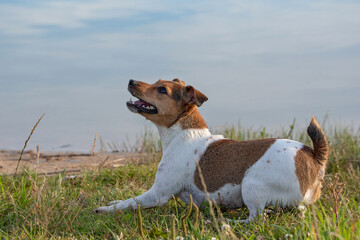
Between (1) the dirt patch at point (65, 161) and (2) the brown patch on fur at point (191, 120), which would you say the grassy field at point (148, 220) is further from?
(1) the dirt patch at point (65, 161)

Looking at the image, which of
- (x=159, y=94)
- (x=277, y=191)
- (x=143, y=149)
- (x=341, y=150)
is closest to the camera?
(x=277, y=191)

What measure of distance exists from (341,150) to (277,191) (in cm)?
520

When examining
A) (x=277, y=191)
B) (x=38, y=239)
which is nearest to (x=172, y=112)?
(x=277, y=191)

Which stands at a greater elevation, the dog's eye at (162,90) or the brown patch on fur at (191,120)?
the dog's eye at (162,90)

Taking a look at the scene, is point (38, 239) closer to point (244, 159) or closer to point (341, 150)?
point (244, 159)

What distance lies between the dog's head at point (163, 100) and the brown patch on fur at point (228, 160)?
0.56m

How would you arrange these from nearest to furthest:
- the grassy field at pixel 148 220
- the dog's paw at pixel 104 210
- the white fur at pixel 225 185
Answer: the grassy field at pixel 148 220 < the white fur at pixel 225 185 < the dog's paw at pixel 104 210

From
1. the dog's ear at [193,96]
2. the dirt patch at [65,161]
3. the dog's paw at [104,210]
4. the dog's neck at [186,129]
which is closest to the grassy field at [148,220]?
the dog's paw at [104,210]

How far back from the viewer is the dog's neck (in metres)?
5.42

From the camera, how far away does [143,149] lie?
10.9m

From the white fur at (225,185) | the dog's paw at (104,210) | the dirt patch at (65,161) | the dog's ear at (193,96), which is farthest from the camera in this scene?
the dirt patch at (65,161)

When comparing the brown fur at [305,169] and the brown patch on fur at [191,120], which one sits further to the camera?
the brown patch on fur at [191,120]

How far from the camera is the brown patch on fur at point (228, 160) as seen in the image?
16.5ft

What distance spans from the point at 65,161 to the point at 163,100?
5735 mm
